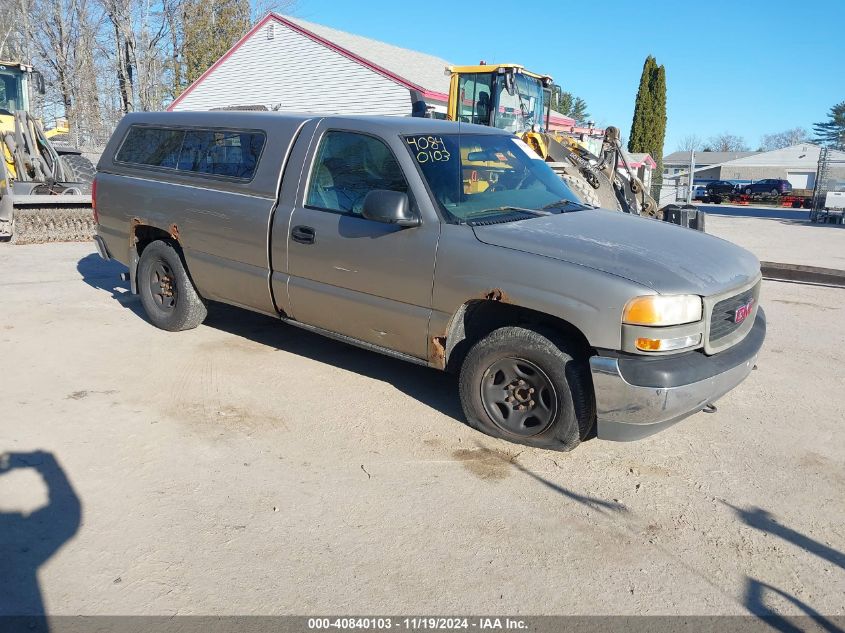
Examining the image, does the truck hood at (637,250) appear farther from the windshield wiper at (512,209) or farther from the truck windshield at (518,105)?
the truck windshield at (518,105)

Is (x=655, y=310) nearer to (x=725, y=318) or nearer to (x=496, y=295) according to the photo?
(x=725, y=318)

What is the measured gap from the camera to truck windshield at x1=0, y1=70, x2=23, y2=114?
14.6 meters

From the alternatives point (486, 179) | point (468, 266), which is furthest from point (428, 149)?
point (468, 266)

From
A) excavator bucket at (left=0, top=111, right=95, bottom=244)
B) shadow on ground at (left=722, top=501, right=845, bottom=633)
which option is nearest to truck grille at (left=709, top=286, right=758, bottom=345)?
shadow on ground at (left=722, top=501, right=845, bottom=633)

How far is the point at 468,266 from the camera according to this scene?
421 centimetres

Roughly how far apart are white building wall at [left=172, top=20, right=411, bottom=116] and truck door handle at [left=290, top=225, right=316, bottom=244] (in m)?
19.4

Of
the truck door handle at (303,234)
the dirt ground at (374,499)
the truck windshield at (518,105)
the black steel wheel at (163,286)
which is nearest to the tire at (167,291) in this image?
the black steel wheel at (163,286)

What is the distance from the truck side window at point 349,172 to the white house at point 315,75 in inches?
705

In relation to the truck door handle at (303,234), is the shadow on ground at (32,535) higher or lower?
lower

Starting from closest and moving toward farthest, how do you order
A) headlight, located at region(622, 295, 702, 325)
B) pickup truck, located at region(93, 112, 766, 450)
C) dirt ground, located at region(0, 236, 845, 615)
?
1. dirt ground, located at region(0, 236, 845, 615)
2. headlight, located at region(622, 295, 702, 325)
3. pickup truck, located at region(93, 112, 766, 450)

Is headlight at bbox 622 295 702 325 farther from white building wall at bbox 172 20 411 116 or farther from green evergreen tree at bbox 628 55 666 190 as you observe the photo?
green evergreen tree at bbox 628 55 666 190

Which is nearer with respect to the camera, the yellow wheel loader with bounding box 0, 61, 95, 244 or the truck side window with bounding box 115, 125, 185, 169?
the truck side window with bounding box 115, 125, 185, 169

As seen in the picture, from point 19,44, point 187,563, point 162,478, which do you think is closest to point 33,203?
point 162,478

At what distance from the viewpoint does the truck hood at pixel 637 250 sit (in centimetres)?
379
